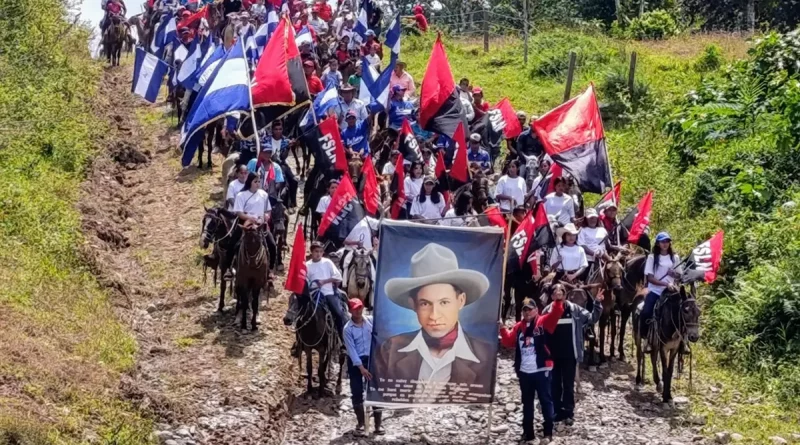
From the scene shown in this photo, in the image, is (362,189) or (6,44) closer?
(362,189)

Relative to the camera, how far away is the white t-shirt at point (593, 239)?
66.0ft

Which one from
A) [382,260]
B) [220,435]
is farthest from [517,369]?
[220,435]

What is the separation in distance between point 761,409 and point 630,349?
272 centimetres

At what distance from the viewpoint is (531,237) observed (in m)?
20.0

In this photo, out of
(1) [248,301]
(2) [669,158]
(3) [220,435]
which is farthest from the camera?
(2) [669,158]

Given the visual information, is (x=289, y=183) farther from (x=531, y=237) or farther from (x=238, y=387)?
(x=238, y=387)

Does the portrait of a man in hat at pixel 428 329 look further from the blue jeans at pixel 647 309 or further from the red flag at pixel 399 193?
the red flag at pixel 399 193

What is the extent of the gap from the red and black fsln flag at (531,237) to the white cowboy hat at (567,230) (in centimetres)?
22

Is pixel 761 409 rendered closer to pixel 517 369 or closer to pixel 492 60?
pixel 517 369

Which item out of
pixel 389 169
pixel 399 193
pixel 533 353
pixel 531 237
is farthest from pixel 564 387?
pixel 389 169

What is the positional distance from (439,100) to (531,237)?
6.25m

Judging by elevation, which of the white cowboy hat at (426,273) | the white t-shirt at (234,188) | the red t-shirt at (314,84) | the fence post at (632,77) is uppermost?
the fence post at (632,77)

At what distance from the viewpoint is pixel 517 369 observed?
55.2 ft

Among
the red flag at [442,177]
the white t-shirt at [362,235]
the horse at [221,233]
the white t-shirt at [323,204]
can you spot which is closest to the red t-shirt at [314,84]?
the red flag at [442,177]
